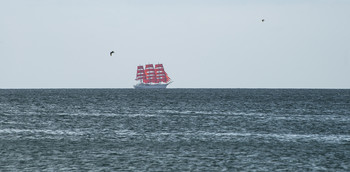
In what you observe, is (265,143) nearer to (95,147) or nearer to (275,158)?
(275,158)

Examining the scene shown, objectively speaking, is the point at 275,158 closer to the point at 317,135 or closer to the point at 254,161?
the point at 254,161

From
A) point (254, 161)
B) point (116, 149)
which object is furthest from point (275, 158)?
point (116, 149)

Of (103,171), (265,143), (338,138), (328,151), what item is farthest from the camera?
(338,138)

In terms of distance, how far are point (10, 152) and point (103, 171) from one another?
10.7 metres

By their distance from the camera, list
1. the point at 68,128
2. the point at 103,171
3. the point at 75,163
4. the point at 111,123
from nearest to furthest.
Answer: the point at 103,171 < the point at 75,163 < the point at 68,128 < the point at 111,123

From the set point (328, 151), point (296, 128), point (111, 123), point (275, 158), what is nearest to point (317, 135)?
A: point (296, 128)

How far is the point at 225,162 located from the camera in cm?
3547

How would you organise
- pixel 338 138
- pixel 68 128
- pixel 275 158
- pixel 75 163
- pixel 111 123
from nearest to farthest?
1. pixel 75 163
2. pixel 275 158
3. pixel 338 138
4. pixel 68 128
5. pixel 111 123

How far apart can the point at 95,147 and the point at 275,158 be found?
47.0 feet

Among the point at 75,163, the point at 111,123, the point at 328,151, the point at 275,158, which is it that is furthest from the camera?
the point at 111,123

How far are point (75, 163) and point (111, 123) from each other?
33.2 m

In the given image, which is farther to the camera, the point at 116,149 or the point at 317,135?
the point at 317,135

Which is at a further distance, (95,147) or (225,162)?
(95,147)

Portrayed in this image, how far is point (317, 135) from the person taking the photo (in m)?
54.1
